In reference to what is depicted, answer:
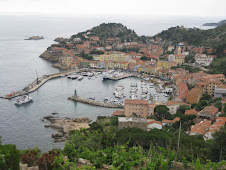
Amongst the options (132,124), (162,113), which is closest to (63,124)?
(132,124)

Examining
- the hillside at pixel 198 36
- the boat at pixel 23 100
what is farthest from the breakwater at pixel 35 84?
the hillside at pixel 198 36

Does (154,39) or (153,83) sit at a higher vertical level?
(154,39)

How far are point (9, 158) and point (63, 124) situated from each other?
9002mm

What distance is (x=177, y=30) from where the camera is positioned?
4203cm

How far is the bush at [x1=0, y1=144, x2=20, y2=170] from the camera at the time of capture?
392cm

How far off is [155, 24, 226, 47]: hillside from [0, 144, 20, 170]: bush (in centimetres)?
2913

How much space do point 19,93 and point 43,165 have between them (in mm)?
14569

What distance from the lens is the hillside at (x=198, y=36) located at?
31.8 metres

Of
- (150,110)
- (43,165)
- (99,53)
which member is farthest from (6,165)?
(99,53)

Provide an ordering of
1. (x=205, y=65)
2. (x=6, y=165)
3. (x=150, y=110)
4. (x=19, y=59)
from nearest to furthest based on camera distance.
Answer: (x=6, y=165), (x=150, y=110), (x=205, y=65), (x=19, y=59)

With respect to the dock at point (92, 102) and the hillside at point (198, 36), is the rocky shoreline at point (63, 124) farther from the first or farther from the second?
the hillside at point (198, 36)

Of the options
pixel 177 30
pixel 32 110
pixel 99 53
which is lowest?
pixel 32 110

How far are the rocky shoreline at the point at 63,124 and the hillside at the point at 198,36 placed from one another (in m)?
22.0

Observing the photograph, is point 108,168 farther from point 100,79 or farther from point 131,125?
point 100,79
